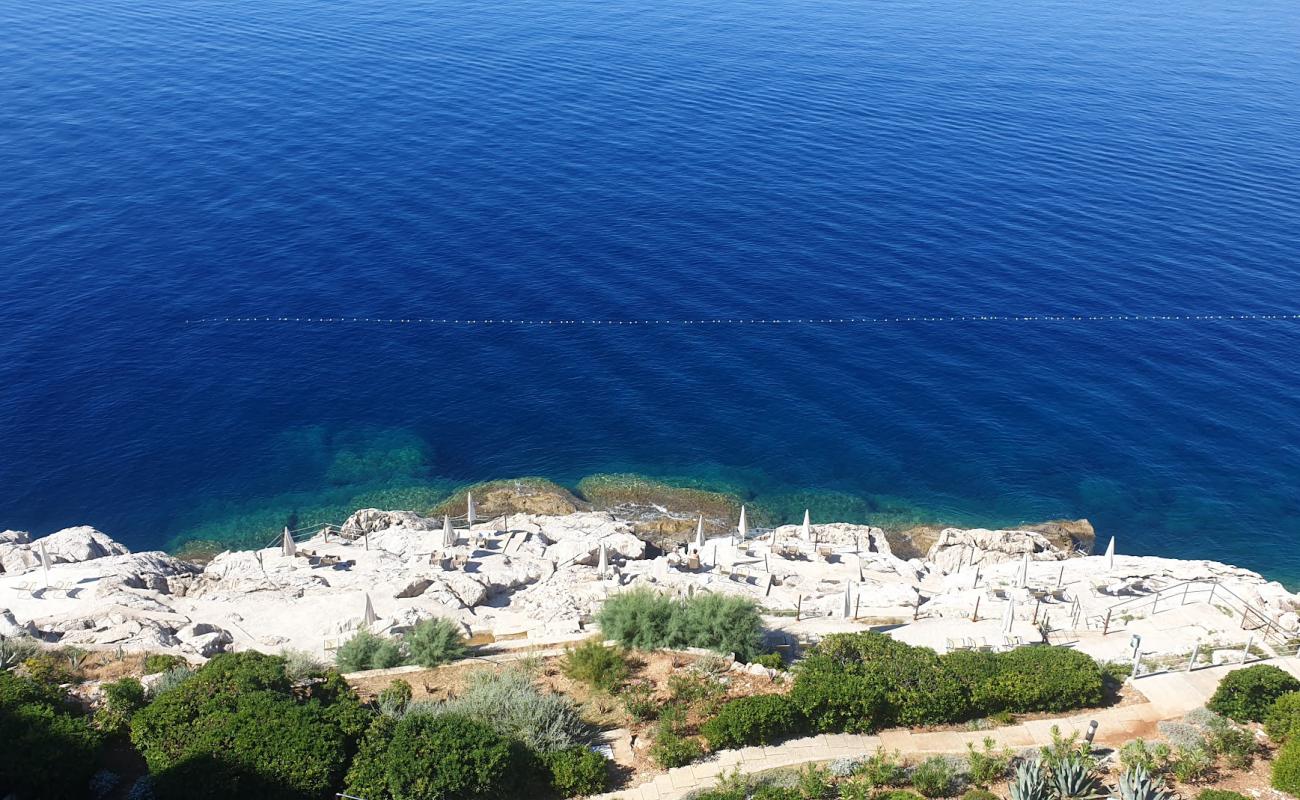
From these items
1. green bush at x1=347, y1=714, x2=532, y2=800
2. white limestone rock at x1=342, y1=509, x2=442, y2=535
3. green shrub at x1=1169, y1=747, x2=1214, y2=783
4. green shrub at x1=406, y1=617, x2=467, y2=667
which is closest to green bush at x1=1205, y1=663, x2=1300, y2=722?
Result: green shrub at x1=1169, y1=747, x2=1214, y2=783

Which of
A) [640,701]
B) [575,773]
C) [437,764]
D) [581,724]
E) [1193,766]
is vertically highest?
[437,764]

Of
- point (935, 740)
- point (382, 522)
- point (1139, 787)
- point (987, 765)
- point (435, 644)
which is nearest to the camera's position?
point (1139, 787)

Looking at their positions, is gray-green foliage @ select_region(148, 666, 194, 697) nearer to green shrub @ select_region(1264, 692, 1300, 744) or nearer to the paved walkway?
the paved walkway

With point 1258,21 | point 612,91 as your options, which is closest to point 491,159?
point 612,91

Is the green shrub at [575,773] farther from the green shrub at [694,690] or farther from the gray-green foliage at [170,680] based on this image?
the gray-green foliage at [170,680]

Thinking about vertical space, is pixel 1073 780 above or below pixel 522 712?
above

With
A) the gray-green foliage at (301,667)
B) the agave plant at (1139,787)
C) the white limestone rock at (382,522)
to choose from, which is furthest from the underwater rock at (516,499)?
the agave plant at (1139,787)

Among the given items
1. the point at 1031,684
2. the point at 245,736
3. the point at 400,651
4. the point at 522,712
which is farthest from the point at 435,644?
the point at 1031,684

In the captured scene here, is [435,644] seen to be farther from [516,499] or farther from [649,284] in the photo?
[649,284]
